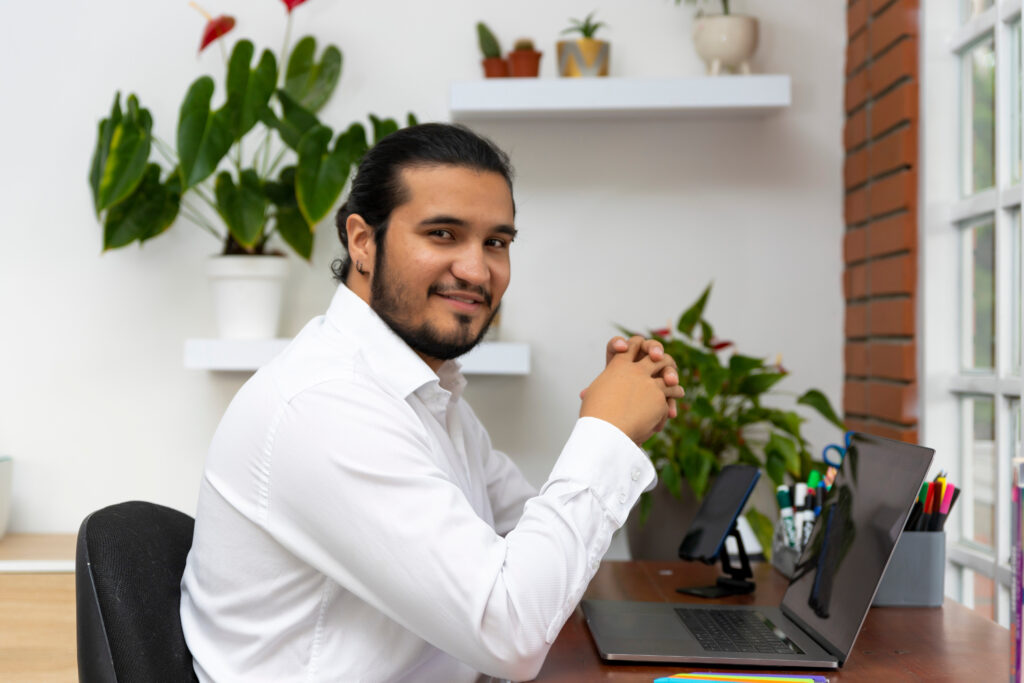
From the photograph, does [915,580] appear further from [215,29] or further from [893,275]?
[215,29]

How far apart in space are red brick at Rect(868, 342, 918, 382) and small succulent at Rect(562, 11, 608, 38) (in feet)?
3.12

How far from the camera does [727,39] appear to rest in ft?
7.59

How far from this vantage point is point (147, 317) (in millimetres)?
2512

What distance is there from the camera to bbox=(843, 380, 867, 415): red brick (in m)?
2.32

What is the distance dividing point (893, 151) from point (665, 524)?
0.93m

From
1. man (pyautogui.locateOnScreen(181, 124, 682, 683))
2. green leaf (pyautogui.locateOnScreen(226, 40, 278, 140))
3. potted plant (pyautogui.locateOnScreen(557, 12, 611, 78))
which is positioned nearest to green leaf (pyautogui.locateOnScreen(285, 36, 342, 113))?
green leaf (pyautogui.locateOnScreen(226, 40, 278, 140))

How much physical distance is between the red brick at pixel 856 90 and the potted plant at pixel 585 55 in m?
0.59

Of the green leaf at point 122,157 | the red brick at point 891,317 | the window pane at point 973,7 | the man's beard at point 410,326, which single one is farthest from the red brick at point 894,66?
the green leaf at point 122,157

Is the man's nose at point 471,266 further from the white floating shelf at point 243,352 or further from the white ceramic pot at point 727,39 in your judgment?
the white ceramic pot at point 727,39

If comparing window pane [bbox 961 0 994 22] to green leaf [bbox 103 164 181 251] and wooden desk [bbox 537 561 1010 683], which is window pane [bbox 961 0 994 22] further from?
green leaf [bbox 103 164 181 251]

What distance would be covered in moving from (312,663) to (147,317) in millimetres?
1584

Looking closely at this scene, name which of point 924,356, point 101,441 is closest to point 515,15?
point 924,356

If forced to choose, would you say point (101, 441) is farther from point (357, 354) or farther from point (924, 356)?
point (924, 356)

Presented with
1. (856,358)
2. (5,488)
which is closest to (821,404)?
(856,358)
